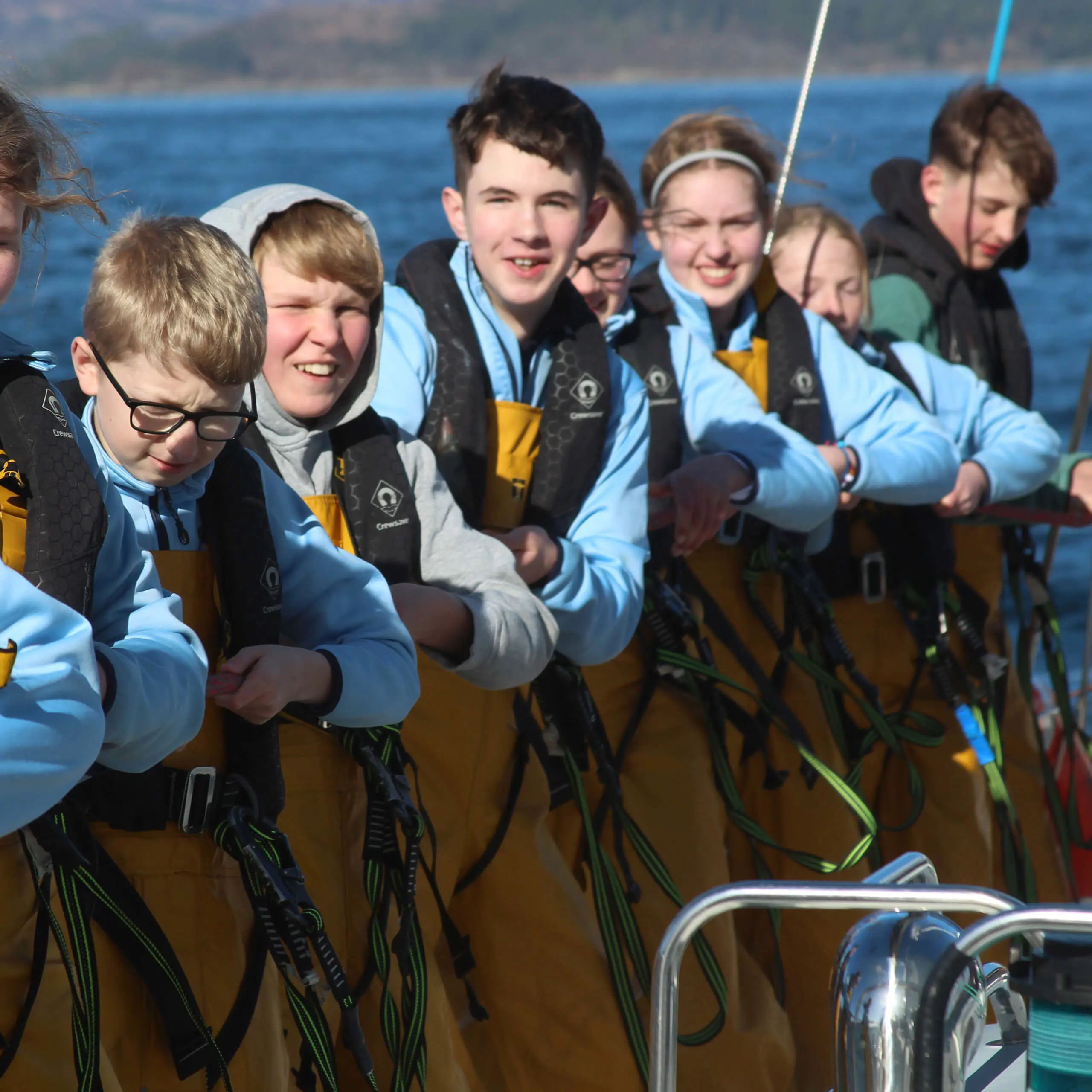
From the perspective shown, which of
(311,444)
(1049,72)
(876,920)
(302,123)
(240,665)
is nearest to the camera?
(876,920)

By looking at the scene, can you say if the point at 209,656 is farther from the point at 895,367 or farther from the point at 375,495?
the point at 895,367

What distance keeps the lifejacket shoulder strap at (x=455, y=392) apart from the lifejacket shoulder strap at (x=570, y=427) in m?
0.11

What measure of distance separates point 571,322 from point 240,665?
1.27 m

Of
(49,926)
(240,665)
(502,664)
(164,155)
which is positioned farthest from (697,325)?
(164,155)

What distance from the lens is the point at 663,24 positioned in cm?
16125

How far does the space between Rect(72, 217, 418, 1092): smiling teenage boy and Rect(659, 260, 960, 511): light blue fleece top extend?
5.98ft

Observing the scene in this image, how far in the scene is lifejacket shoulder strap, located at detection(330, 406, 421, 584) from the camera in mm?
2635

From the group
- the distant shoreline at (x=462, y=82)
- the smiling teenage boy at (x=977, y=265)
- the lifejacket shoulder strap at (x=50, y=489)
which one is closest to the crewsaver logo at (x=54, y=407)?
the lifejacket shoulder strap at (x=50, y=489)

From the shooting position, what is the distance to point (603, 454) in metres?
3.17

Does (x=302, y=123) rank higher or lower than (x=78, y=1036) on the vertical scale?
higher

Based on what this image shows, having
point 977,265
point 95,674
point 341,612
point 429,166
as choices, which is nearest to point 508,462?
point 341,612

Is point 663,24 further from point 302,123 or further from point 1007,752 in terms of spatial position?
point 1007,752

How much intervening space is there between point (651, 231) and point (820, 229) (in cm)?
62

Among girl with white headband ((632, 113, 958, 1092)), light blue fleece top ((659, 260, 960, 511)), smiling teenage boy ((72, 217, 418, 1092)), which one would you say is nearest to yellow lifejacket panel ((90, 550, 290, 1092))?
smiling teenage boy ((72, 217, 418, 1092))
